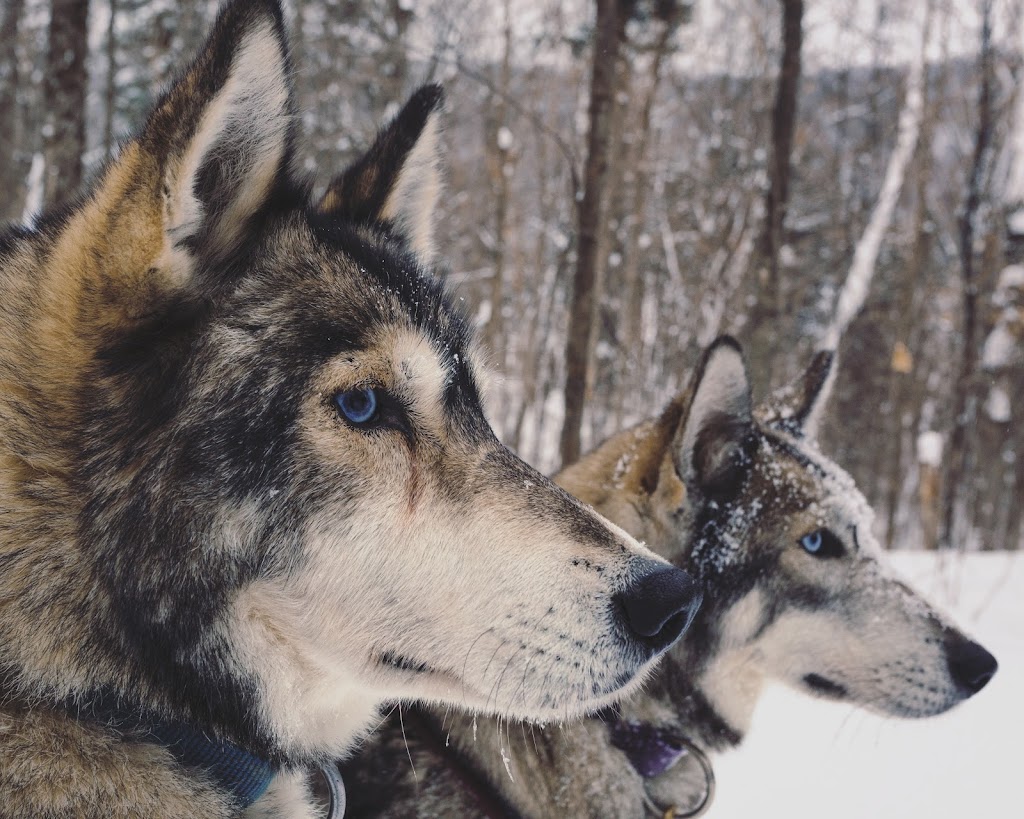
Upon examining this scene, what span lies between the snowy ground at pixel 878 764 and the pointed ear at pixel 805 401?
46.0 inches

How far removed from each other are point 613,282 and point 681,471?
18510 millimetres

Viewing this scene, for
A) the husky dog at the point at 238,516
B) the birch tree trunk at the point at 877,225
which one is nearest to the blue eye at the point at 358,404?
the husky dog at the point at 238,516

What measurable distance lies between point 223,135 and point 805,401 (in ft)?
8.88

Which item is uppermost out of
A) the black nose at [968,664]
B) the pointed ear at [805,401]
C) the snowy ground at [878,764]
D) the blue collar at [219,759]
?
the pointed ear at [805,401]

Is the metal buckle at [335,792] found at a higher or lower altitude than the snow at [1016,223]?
lower

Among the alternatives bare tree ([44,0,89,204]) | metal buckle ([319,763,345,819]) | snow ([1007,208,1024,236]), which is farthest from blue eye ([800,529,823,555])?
snow ([1007,208,1024,236])

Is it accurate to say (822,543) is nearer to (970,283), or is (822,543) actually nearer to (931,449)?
(970,283)

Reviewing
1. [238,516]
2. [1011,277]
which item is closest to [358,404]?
[238,516]

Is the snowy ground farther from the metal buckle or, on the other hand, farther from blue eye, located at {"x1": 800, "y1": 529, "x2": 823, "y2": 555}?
the metal buckle

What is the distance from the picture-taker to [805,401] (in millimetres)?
3488

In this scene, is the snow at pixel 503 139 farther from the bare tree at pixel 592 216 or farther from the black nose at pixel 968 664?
the black nose at pixel 968 664

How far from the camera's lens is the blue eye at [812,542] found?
2.97 meters

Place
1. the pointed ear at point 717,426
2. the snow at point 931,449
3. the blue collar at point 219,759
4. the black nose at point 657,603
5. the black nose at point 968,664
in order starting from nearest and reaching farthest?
the blue collar at point 219,759, the black nose at point 657,603, the pointed ear at point 717,426, the black nose at point 968,664, the snow at point 931,449

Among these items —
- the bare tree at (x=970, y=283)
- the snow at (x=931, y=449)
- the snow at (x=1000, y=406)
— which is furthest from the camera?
the snow at (x=1000, y=406)
